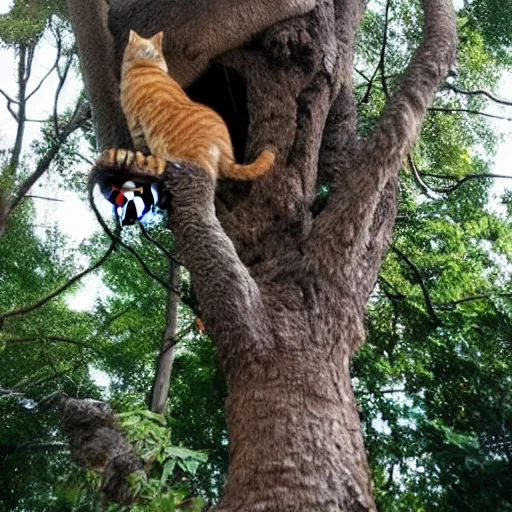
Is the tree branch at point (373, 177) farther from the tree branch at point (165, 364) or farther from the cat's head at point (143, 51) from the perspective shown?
the tree branch at point (165, 364)

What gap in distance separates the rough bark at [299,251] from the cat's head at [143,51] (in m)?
0.36

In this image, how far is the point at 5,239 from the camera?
21.3 ft

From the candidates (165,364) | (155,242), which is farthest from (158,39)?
(165,364)

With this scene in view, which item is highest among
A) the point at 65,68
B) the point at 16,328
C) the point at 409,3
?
the point at 409,3

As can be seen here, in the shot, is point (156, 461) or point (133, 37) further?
point (133, 37)

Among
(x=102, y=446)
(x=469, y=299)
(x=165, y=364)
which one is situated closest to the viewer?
(x=102, y=446)

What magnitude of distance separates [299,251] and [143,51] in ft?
4.89

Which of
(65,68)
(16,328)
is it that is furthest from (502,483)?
(65,68)

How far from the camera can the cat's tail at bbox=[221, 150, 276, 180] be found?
8.77 feet

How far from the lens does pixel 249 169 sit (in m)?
2.69

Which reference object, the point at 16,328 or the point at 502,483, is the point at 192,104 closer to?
the point at 502,483

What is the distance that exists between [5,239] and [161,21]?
13.0 ft

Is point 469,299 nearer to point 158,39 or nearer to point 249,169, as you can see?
point 249,169

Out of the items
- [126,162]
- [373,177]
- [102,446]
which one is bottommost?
[102,446]
